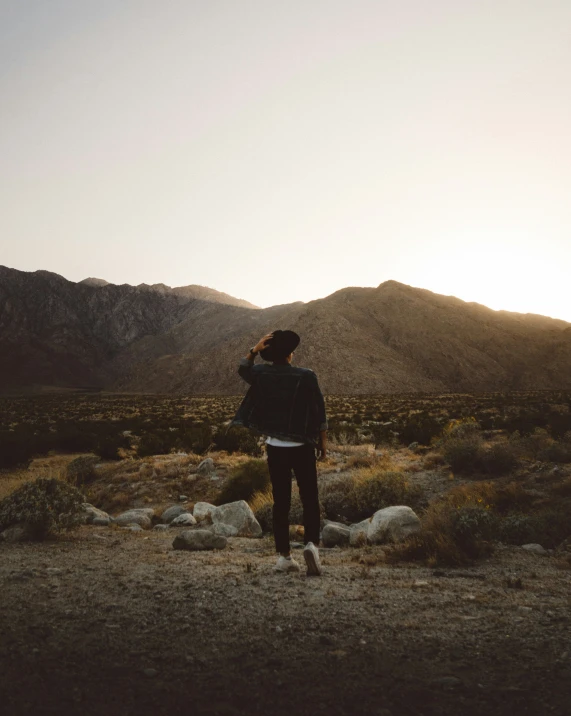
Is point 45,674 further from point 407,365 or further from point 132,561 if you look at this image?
point 407,365

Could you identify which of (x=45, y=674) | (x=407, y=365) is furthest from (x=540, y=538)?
(x=407, y=365)

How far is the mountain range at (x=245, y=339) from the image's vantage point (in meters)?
87.6

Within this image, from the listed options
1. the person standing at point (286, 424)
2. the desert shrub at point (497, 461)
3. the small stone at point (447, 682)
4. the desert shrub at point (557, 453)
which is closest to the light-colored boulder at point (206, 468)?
the desert shrub at point (497, 461)

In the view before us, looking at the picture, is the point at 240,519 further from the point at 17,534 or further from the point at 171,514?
the point at 17,534

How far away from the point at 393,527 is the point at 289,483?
7.97 feet

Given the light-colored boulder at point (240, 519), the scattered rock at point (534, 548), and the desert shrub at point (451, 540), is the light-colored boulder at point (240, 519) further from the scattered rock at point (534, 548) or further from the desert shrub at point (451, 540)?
the scattered rock at point (534, 548)

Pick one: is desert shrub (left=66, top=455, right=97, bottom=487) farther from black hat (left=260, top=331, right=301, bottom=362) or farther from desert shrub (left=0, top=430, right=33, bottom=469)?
black hat (left=260, top=331, right=301, bottom=362)

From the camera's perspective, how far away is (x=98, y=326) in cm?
15800

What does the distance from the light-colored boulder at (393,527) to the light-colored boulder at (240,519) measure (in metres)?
2.00

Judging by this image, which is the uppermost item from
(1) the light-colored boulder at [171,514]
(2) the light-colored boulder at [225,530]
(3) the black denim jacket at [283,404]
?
(3) the black denim jacket at [283,404]

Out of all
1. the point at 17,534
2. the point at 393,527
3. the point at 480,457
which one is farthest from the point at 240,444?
the point at 393,527

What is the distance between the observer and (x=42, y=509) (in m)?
7.08

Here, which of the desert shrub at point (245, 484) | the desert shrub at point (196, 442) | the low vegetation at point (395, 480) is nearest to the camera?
the low vegetation at point (395, 480)

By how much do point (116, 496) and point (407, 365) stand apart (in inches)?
3192
